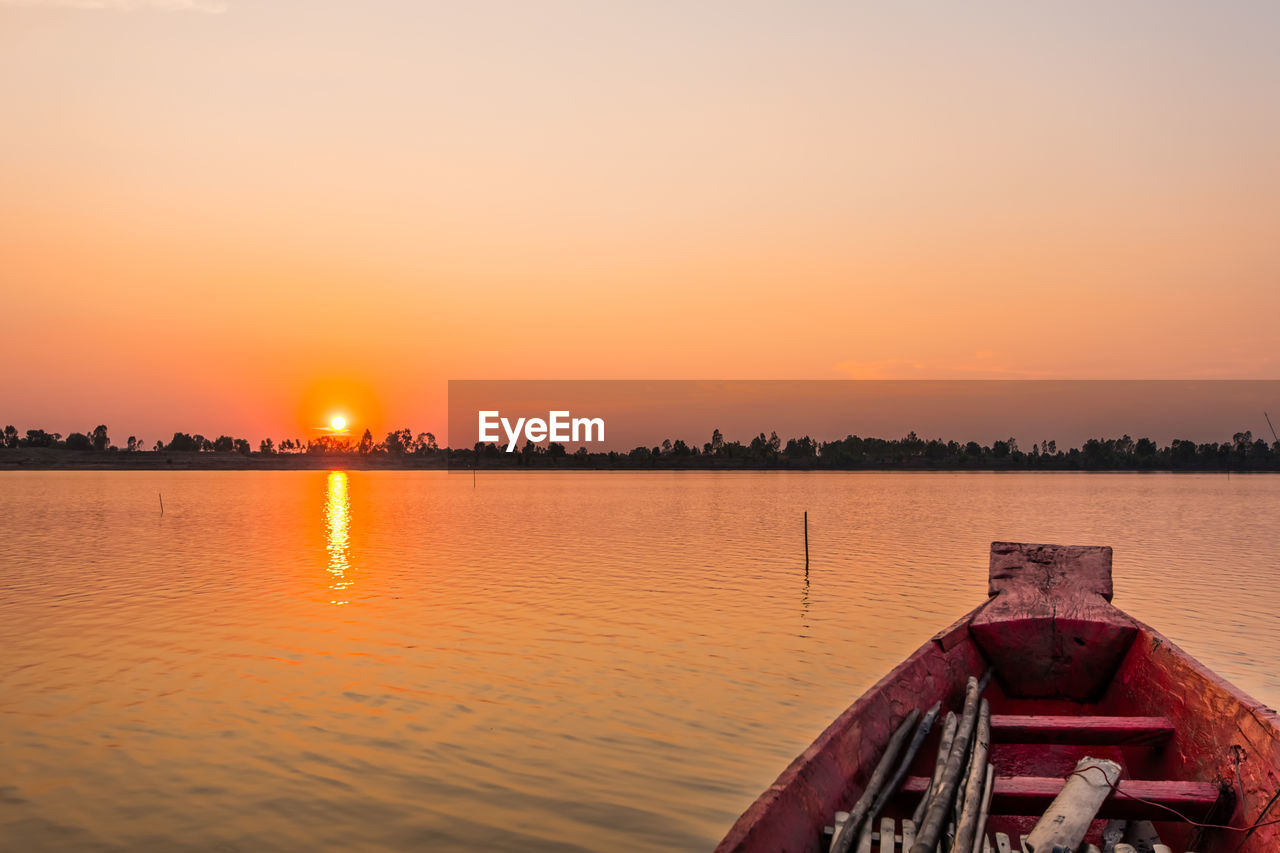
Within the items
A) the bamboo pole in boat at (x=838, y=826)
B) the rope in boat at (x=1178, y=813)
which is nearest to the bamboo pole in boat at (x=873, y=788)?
the bamboo pole in boat at (x=838, y=826)

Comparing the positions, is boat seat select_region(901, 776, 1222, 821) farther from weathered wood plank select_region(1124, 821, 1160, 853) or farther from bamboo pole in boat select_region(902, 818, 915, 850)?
bamboo pole in boat select_region(902, 818, 915, 850)

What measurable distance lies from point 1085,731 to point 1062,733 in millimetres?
195

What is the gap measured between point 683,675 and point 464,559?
63.8 feet

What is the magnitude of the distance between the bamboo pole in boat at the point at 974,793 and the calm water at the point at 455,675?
270 cm

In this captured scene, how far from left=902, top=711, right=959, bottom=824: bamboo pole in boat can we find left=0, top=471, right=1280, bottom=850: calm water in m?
2.42

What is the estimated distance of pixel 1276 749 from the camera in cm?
571

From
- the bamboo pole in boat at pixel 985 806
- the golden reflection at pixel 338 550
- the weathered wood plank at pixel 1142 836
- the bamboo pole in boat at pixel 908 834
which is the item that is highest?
the bamboo pole in boat at pixel 985 806

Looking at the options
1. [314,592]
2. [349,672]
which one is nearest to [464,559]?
[314,592]

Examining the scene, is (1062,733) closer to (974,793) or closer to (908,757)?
(908,757)

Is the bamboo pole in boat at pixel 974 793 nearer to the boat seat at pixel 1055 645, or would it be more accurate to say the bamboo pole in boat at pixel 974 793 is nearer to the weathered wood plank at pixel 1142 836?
the weathered wood plank at pixel 1142 836

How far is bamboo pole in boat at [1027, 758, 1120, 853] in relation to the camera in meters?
5.53

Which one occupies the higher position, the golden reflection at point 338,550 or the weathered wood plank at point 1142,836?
the weathered wood plank at point 1142,836

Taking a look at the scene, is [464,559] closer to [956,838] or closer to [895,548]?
[895,548]

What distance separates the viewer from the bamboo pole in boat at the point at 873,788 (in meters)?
5.37
